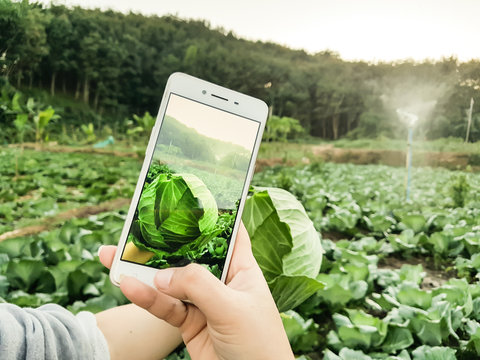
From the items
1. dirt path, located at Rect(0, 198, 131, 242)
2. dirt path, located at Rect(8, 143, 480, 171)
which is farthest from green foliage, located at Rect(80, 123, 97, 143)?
dirt path, located at Rect(8, 143, 480, 171)

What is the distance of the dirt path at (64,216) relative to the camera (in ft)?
4.52

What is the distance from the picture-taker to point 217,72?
167 cm

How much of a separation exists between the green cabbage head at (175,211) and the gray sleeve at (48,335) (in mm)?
219

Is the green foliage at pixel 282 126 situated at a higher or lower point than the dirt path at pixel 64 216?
higher

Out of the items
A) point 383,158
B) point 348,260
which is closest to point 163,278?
point 348,260

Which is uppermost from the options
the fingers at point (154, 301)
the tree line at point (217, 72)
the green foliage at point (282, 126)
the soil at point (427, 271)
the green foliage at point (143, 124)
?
the tree line at point (217, 72)

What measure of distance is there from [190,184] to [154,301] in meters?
0.10

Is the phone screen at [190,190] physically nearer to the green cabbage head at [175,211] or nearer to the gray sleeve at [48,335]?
the green cabbage head at [175,211]

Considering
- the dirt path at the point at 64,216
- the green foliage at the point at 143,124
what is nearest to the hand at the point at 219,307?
the dirt path at the point at 64,216

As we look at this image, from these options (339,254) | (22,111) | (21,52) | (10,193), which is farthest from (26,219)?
(339,254)

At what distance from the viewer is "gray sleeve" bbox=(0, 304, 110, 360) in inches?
17.6

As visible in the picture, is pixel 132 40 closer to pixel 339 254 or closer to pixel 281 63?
pixel 281 63

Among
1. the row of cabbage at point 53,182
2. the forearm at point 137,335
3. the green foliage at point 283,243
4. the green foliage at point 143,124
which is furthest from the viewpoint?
the green foliage at point 143,124

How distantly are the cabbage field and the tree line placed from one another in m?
0.16
